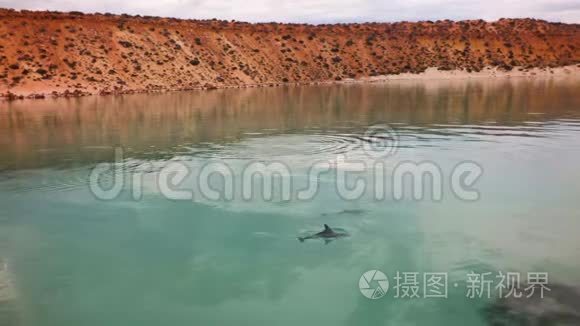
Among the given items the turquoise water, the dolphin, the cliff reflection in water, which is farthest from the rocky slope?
the dolphin

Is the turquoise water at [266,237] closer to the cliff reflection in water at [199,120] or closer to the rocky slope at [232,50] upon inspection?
the cliff reflection in water at [199,120]

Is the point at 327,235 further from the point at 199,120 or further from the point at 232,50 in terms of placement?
the point at 232,50

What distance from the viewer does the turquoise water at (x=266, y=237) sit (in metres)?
9.95

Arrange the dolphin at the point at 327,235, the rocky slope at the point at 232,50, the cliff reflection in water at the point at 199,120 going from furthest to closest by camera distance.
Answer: the rocky slope at the point at 232,50
the cliff reflection in water at the point at 199,120
the dolphin at the point at 327,235

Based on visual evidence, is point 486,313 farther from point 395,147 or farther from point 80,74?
point 80,74

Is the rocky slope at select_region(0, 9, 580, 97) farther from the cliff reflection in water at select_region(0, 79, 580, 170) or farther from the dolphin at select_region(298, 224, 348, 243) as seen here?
the dolphin at select_region(298, 224, 348, 243)

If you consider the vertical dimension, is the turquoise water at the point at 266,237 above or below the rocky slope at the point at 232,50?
below

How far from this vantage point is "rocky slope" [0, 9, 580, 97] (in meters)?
78.1

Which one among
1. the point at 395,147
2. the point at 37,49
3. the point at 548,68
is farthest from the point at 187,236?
the point at 548,68

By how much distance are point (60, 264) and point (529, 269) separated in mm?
9886

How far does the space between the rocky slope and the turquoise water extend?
55258mm

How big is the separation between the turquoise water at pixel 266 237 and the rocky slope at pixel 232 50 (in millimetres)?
55258

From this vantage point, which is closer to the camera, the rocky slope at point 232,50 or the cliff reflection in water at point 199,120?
the cliff reflection in water at point 199,120

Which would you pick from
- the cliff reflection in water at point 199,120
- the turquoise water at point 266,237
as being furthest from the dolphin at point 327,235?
the cliff reflection in water at point 199,120
